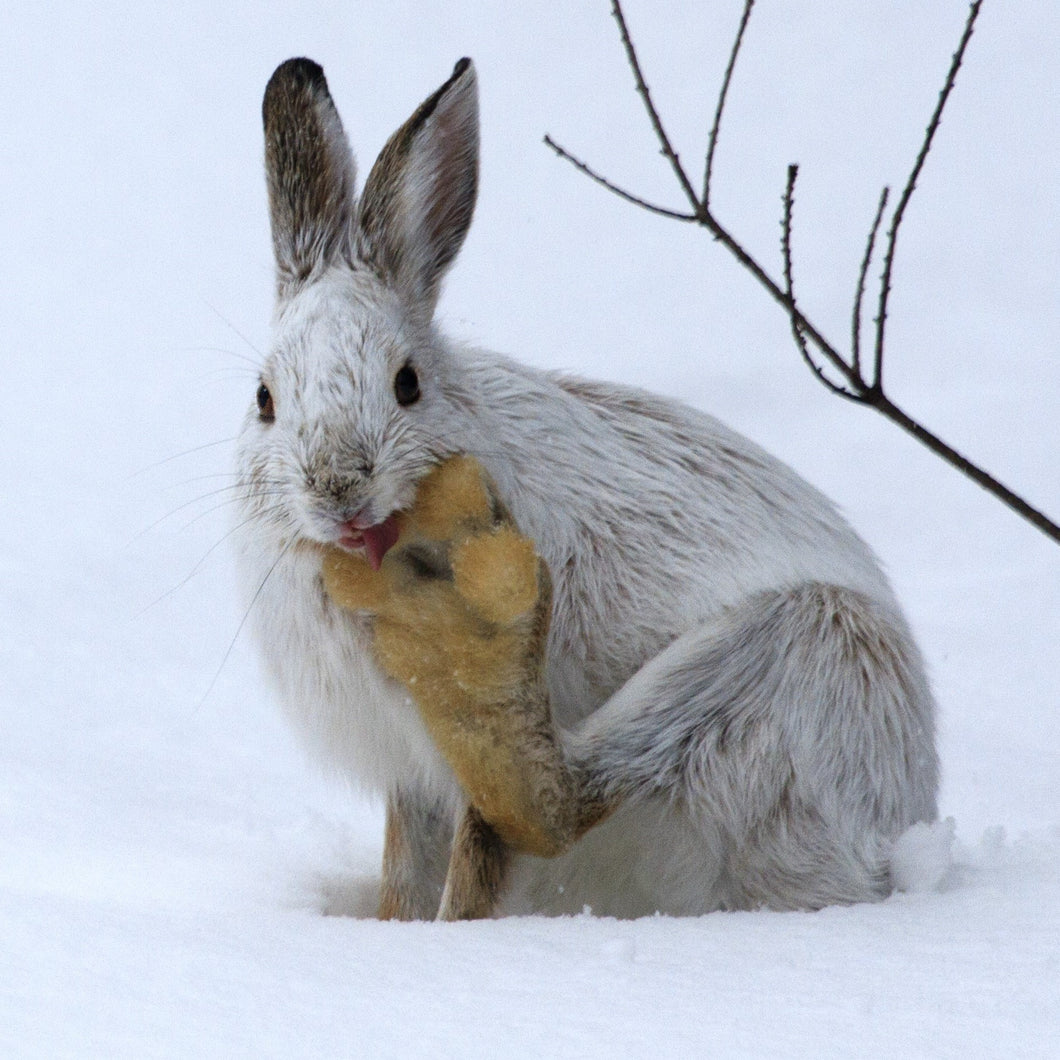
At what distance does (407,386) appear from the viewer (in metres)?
3.53

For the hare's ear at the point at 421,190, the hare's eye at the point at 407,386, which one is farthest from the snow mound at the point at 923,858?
the hare's ear at the point at 421,190

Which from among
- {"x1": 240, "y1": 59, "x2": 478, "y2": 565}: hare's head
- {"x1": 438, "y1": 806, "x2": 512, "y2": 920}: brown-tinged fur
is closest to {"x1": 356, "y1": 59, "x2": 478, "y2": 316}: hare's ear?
{"x1": 240, "y1": 59, "x2": 478, "y2": 565}: hare's head

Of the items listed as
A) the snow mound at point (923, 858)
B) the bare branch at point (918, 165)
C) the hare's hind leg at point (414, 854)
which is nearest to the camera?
the bare branch at point (918, 165)

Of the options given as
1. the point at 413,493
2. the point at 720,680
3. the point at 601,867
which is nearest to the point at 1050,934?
the point at 720,680

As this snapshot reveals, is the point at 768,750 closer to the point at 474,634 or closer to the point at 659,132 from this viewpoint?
the point at 474,634

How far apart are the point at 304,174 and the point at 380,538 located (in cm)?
103

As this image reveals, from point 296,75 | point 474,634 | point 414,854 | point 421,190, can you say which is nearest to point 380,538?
point 474,634

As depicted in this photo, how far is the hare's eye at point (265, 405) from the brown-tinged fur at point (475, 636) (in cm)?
37

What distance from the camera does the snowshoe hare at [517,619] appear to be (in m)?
3.42

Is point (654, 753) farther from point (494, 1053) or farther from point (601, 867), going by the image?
point (494, 1053)

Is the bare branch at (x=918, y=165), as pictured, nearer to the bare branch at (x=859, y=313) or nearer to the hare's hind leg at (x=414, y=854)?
the bare branch at (x=859, y=313)

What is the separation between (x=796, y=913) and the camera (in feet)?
11.4

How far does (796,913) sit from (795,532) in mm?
1070

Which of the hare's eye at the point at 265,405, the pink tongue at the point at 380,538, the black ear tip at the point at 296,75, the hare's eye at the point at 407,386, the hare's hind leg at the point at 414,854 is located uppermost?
the black ear tip at the point at 296,75
